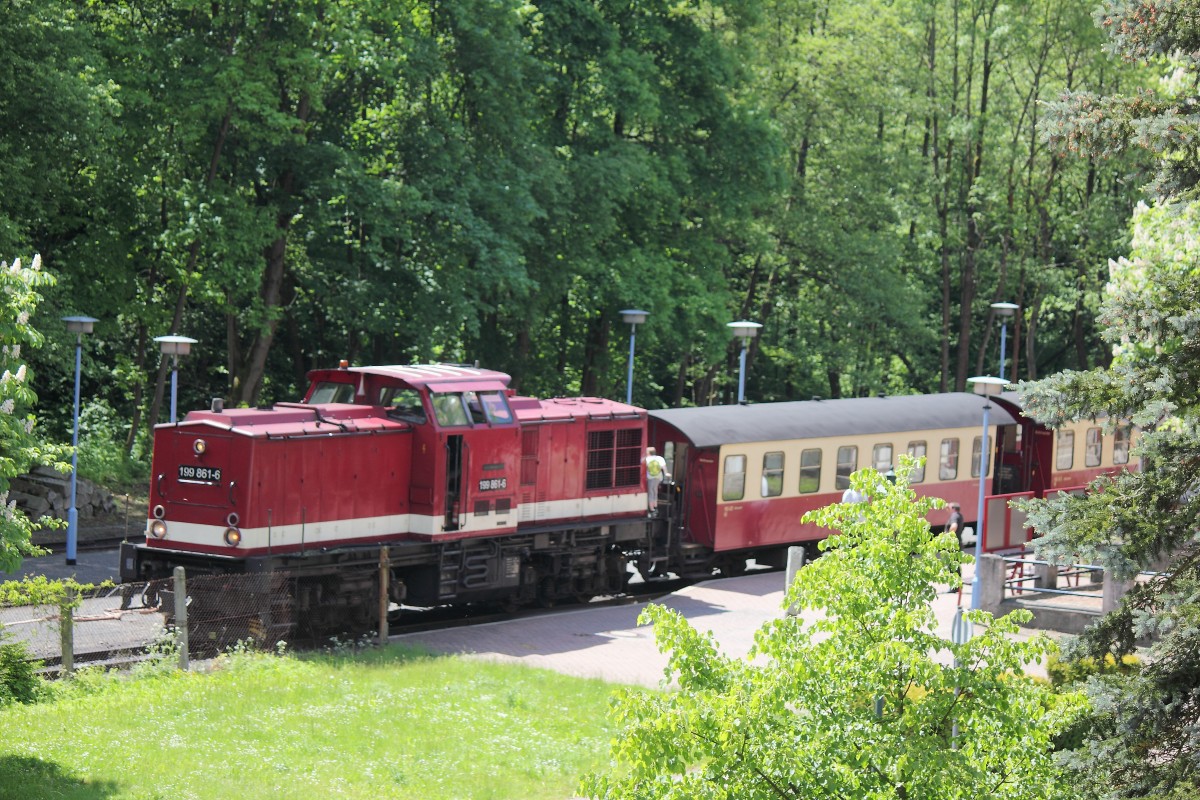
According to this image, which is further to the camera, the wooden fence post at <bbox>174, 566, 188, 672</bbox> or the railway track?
the railway track

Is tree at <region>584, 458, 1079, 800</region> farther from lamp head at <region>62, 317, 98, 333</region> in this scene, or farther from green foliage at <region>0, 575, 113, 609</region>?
lamp head at <region>62, 317, 98, 333</region>

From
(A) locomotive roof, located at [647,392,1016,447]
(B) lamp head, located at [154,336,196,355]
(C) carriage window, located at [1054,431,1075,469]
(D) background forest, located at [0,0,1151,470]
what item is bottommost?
(C) carriage window, located at [1054,431,1075,469]

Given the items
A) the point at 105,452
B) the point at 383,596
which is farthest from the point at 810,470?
the point at 105,452

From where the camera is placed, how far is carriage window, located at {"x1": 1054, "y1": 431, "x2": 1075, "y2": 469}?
115 ft

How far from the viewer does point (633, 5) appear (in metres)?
42.7

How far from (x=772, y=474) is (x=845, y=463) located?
2.21m

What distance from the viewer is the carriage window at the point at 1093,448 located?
35750 millimetres

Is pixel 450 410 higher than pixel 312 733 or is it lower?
higher

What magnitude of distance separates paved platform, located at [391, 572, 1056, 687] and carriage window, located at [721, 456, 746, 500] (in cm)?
189

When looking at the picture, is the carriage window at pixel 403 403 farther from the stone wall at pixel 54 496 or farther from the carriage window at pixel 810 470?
the carriage window at pixel 810 470

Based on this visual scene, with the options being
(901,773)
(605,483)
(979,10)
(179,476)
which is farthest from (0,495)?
(979,10)

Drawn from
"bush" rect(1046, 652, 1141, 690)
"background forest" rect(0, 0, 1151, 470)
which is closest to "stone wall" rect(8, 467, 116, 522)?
"background forest" rect(0, 0, 1151, 470)

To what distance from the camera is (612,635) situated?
24344 mm

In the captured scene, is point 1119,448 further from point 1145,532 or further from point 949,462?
point 1145,532
